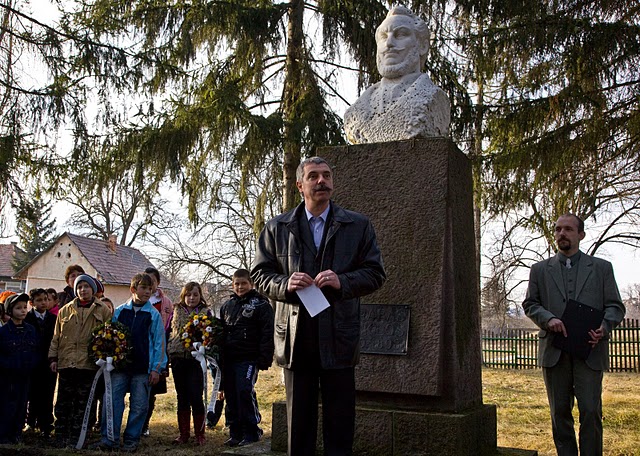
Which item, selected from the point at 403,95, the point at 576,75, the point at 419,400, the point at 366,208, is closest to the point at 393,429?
the point at 419,400

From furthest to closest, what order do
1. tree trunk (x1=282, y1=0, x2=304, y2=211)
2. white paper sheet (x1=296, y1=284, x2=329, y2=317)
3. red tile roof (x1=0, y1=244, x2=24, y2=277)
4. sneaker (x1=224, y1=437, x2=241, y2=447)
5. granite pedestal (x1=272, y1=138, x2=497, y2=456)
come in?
red tile roof (x1=0, y1=244, x2=24, y2=277)
tree trunk (x1=282, y1=0, x2=304, y2=211)
sneaker (x1=224, y1=437, x2=241, y2=447)
granite pedestal (x1=272, y1=138, x2=497, y2=456)
white paper sheet (x1=296, y1=284, x2=329, y2=317)

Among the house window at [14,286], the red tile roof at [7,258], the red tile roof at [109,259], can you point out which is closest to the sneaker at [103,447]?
the red tile roof at [109,259]

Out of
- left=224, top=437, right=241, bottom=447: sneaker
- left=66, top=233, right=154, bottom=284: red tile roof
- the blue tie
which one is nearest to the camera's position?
the blue tie

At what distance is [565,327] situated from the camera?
3918 mm

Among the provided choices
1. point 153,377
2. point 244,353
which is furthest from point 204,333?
point 153,377

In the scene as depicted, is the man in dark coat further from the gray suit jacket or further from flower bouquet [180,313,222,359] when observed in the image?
flower bouquet [180,313,222,359]

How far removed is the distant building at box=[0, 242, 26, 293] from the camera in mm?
34375

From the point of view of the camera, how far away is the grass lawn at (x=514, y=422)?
5324 millimetres

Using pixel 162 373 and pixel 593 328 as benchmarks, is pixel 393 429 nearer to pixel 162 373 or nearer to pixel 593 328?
pixel 593 328

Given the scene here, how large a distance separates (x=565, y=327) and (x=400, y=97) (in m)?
1.86

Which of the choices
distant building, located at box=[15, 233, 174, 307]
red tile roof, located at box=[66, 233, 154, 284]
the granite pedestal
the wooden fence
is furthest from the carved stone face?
red tile roof, located at box=[66, 233, 154, 284]

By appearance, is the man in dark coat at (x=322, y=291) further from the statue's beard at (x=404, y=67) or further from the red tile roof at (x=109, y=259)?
the red tile roof at (x=109, y=259)

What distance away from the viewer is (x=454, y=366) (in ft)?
12.1

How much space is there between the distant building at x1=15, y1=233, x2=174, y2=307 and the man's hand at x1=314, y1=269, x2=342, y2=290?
24.6 meters
